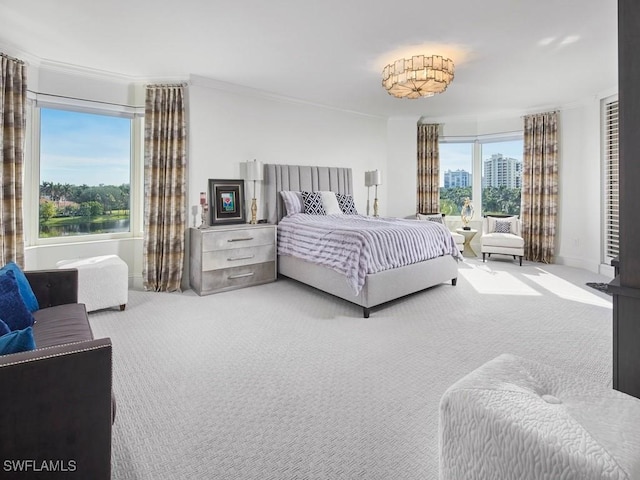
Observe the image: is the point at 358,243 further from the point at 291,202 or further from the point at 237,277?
the point at 291,202

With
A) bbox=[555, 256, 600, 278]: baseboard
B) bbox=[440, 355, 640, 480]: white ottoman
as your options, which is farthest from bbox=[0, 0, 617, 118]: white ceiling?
bbox=[440, 355, 640, 480]: white ottoman

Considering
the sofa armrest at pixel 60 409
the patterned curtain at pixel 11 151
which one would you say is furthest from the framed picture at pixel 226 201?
the sofa armrest at pixel 60 409

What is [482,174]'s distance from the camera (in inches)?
278

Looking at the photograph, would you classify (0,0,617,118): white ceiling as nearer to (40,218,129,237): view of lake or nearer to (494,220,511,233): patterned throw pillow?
(40,218,129,237): view of lake

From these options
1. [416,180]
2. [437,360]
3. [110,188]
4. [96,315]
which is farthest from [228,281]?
[416,180]

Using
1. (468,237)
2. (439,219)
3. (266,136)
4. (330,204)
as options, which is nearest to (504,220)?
(468,237)

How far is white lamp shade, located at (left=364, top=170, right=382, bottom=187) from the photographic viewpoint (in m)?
5.88

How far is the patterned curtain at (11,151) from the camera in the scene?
3395mm

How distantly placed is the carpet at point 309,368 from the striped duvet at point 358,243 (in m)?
0.48

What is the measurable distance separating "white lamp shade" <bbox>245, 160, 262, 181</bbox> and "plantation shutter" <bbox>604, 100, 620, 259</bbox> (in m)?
5.14

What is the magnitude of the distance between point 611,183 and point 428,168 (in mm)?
2896

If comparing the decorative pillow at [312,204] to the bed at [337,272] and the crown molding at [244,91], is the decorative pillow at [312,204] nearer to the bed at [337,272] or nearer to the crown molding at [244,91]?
the bed at [337,272]

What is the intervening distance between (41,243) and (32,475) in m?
3.84

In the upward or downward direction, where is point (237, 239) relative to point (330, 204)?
downward
